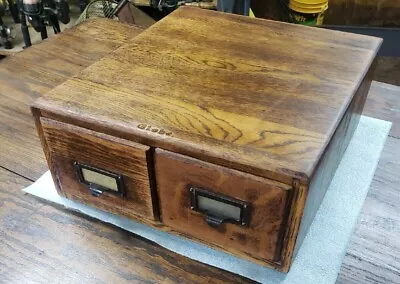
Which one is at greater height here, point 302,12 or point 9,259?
point 9,259

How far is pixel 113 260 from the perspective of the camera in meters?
0.58

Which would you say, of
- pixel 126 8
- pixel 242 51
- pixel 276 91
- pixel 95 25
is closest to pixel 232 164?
pixel 276 91

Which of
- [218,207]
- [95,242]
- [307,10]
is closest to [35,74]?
[95,242]

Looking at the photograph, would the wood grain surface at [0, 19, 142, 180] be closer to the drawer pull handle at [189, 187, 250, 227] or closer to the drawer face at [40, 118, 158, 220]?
the drawer face at [40, 118, 158, 220]

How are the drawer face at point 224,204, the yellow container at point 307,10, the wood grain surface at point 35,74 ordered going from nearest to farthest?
the drawer face at point 224,204 → the wood grain surface at point 35,74 → the yellow container at point 307,10

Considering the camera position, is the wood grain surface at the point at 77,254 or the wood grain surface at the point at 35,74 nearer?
the wood grain surface at the point at 77,254

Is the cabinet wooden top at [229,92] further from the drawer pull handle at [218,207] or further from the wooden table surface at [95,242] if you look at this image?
the wooden table surface at [95,242]

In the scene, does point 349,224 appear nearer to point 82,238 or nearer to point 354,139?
point 354,139

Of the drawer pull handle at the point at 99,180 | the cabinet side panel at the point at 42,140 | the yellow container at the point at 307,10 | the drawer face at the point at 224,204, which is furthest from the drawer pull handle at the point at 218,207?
the yellow container at the point at 307,10

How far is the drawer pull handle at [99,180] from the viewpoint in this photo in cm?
58

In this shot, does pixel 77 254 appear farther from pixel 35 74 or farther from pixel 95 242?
pixel 35 74

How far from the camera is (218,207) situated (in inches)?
20.9

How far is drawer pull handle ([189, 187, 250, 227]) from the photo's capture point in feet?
1.69

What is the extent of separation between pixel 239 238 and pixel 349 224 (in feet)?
0.60
